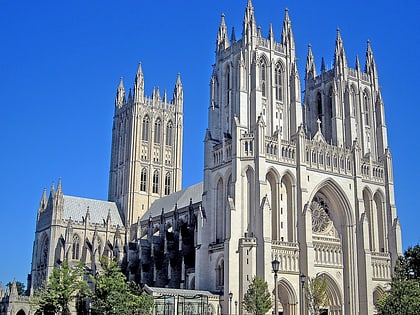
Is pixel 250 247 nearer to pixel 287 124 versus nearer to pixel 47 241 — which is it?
pixel 287 124

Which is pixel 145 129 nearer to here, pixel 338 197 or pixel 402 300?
pixel 338 197

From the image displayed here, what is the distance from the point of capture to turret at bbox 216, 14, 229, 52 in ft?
238

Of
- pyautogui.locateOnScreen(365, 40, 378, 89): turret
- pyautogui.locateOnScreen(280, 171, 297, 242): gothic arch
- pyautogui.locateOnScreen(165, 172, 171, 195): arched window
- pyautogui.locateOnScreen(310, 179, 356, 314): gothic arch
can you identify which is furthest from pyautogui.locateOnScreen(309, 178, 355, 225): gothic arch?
pyautogui.locateOnScreen(165, 172, 171, 195): arched window

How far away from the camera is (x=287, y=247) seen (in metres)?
61.5

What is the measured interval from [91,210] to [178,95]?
32.3 meters

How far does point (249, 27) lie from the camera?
68312 millimetres

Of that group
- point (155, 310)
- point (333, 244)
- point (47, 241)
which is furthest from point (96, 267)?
point (333, 244)

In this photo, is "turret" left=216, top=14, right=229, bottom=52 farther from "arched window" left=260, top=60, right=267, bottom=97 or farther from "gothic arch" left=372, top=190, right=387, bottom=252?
"gothic arch" left=372, top=190, right=387, bottom=252

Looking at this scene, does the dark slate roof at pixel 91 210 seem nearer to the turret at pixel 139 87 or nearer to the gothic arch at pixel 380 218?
the turret at pixel 139 87

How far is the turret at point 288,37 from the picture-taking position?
71812 millimetres

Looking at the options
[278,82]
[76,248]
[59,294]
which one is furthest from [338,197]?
[76,248]

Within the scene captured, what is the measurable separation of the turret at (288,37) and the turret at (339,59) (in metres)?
8.01

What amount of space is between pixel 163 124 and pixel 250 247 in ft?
194

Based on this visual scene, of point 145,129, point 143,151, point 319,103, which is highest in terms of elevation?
point 145,129
